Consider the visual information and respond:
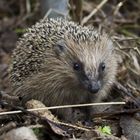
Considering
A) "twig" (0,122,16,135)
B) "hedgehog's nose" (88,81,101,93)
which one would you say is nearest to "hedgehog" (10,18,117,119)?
"hedgehog's nose" (88,81,101,93)

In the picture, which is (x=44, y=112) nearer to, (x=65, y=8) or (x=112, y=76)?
(x=112, y=76)

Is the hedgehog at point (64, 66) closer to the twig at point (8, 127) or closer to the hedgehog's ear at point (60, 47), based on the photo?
the hedgehog's ear at point (60, 47)

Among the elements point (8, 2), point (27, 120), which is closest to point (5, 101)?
point (27, 120)

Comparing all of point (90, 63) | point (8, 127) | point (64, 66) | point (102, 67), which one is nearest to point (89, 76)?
point (90, 63)

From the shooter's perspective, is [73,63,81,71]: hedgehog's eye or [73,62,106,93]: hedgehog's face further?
[73,63,81,71]: hedgehog's eye

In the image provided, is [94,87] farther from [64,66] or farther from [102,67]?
[64,66]

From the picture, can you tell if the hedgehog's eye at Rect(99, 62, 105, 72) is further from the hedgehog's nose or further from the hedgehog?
the hedgehog's nose
